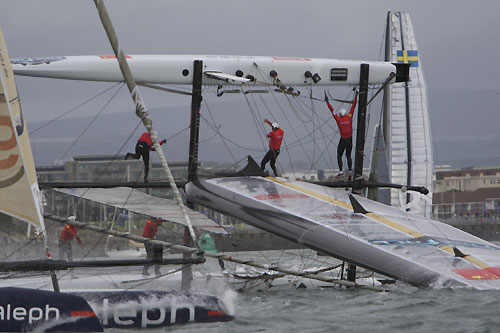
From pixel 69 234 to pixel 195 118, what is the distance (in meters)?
5.56

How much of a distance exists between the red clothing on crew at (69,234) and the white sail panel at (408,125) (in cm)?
2070

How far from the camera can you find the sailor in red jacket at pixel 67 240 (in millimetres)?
10477

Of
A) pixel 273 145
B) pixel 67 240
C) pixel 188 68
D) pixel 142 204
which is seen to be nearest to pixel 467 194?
pixel 142 204

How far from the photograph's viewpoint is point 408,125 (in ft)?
104

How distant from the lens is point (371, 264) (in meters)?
12.8

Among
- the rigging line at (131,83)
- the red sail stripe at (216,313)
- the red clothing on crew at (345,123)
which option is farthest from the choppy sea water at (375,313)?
the red clothing on crew at (345,123)

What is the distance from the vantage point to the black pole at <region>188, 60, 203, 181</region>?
16.5 m

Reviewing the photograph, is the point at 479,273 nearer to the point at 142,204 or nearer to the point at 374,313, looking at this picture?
the point at 374,313

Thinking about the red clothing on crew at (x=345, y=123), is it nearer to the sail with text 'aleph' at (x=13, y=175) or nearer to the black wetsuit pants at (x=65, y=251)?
the black wetsuit pants at (x=65, y=251)

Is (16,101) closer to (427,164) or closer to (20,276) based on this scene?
(20,276)

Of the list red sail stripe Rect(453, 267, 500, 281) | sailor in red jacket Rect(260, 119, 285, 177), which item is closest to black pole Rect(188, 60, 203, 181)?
sailor in red jacket Rect(260, 119, 285, 177)

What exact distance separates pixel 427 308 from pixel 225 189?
197 inches

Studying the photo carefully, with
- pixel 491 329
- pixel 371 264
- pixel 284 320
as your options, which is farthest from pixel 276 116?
pixel 491 329

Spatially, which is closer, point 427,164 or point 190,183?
point 190,183
